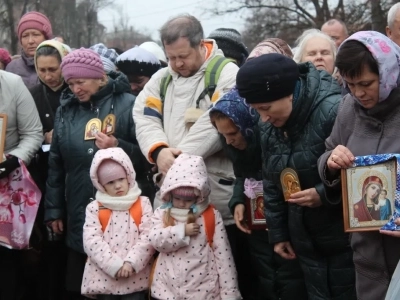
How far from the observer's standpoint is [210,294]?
455 cm

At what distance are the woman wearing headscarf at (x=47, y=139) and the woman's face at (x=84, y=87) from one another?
546mm

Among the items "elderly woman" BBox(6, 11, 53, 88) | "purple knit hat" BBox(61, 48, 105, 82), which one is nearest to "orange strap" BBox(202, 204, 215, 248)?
"purple knit hat" BBox(61, 48, 105, 82)

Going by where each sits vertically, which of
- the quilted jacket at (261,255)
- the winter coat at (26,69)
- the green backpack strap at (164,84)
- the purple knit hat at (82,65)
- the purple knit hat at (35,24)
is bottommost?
the quilted jacket at (261,255)

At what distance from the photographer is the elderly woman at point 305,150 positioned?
3803 millimetres

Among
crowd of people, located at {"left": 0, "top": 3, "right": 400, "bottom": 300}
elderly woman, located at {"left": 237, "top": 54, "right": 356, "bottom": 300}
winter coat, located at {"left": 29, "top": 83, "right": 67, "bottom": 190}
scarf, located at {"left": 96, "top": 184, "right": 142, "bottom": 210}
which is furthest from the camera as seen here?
winter coat, located at {"left": 29, "top": 83, "right": 67, "bottom": 190}

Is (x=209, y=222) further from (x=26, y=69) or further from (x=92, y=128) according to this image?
(x=26, y=69)

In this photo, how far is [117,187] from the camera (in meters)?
4.89

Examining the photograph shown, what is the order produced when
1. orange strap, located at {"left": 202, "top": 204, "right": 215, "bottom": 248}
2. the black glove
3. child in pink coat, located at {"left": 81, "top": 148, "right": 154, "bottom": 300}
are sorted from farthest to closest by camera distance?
the black glove → child in pink coat, located at {"left": 81, "top": 148, "right": 154, "bottom": 300} → orange strap, located at {"left": 202, "top": 204, "right": 215, "bottom": 248}

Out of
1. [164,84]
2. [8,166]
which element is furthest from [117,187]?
[8,166]

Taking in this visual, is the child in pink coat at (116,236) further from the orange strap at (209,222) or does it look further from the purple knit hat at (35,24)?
the purple knit hat at (35,24)

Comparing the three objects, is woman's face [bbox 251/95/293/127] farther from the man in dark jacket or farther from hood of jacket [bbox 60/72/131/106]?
hood of jacket [bbox 60/72/131/106]

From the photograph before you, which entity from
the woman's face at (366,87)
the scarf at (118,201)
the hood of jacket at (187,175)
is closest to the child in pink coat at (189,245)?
the hood of jacket at (187,175)

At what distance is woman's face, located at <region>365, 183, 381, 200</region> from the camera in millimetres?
3258

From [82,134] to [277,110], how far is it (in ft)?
6.33
